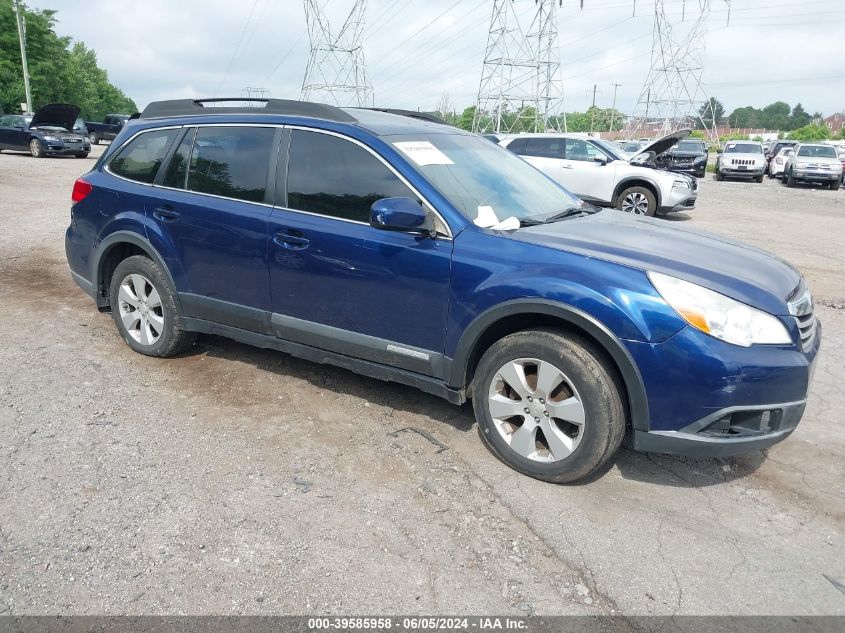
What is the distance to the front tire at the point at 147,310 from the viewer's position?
455 centimetres

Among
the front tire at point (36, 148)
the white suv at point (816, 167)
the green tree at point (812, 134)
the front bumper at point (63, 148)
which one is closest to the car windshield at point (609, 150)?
the white suv at point (816, 167)

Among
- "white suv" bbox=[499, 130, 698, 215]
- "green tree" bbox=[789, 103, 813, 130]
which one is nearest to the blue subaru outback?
"white suv" bbox=[499, 130, 698, 215]

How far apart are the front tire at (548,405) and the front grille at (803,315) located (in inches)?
35.7

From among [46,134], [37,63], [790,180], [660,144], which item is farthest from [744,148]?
[37,63]

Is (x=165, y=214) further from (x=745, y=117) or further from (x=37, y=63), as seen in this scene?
(x=745, y=117)

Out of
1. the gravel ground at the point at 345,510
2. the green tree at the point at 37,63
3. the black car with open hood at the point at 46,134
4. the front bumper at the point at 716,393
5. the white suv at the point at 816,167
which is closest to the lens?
the gravel ground at the point at 345,510

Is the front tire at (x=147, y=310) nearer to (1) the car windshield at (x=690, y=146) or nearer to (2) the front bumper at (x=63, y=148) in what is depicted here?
(2) the front bumper at (x=63, y=148)

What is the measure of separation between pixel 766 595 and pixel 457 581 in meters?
1.21

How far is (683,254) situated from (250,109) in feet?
9.45

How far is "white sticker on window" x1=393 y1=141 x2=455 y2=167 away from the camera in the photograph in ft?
12.1

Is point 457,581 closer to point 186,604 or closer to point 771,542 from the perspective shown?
point 186,604

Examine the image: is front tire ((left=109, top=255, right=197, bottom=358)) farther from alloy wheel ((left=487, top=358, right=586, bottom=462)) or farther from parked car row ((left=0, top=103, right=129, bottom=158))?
parked car row ((left=0, top=103, right=129, bottom=158))

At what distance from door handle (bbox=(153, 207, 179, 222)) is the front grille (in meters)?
3.73

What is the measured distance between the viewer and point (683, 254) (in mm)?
3322
